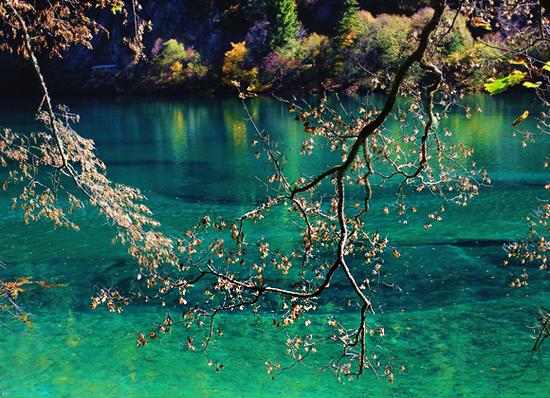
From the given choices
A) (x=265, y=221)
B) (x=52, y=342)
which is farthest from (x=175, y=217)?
(x=52, y=342)

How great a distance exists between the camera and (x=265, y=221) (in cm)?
2144

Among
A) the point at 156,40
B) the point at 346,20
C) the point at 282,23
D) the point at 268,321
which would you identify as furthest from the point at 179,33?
the point at 268,321

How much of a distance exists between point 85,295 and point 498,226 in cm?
1168

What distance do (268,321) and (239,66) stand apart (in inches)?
2549

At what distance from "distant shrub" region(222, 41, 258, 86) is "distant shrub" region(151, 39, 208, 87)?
2760 mm

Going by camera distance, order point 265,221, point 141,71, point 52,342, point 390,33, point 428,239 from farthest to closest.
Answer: point 141,71
point 390,33
point 265,221
point 428,239
point 52,342

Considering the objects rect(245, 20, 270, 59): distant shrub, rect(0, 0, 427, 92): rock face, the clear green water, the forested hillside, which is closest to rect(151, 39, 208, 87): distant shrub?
the forested hillside

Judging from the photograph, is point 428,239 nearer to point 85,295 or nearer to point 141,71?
point 85,295

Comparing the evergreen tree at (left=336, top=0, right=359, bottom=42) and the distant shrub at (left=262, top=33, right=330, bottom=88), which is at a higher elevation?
the evergreen tree at (left=336, top=0, right=359, bottom=42)

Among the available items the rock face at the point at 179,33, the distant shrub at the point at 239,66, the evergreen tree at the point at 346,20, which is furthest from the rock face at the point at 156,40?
the evergreen tree at the point at 346,20

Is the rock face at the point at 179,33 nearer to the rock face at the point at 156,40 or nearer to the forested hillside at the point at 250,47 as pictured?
the rock face at the point at 156,40

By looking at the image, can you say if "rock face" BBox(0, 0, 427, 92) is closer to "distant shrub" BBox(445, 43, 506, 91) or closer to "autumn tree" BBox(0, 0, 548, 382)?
"autumn tree" BBox(0, 0, 548, 382)

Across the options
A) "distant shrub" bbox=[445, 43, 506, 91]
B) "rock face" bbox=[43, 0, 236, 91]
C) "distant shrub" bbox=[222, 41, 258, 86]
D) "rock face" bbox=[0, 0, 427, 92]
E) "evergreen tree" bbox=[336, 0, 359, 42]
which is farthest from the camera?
"rock face" bbox=[43, 0, 236, 91]

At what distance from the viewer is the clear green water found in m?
11.4
